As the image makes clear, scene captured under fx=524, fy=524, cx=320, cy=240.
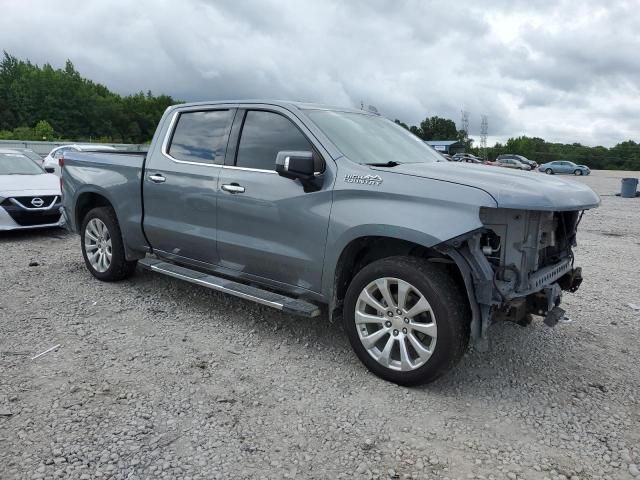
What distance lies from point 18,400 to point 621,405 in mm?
3852

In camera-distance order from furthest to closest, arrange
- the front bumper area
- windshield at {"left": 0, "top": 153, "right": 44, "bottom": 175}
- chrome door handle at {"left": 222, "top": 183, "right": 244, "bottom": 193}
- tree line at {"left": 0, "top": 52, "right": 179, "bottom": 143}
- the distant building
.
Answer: tree line at {"left": 0, "top": 52, "right": 179, "bottom": 143} < windshield at {"left": 0, "top": 153, "right": 44, "bottom": 175} < the front bumper area < the distant building < chrome door handle at {"left": 222, "top": 183, "right": 244, "bottom": 193}

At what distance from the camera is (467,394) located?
354cm

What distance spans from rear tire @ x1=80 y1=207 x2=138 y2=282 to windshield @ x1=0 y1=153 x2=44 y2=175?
4.41 meters

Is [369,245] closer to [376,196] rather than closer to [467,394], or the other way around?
[376,196]

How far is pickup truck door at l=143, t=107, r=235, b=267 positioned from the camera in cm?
457

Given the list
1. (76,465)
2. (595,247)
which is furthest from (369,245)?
(595,247)

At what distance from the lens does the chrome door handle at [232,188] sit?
426cm

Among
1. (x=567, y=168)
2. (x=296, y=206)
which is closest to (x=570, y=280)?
(x=296, y=206)

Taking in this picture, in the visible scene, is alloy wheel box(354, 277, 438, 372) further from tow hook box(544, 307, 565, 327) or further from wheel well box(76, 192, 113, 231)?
wheel well box(76, 192, 113, 231)

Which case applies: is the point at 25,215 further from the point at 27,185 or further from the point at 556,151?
the point at 556,151

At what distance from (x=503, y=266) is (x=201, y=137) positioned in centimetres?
290

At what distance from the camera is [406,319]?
347 cm

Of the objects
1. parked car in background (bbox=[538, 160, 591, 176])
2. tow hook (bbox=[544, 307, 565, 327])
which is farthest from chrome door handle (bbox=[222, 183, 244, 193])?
parked car in background (bbox=[538, 160, 591, 176])

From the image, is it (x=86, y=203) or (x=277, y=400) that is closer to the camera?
(x=277, y=400)
